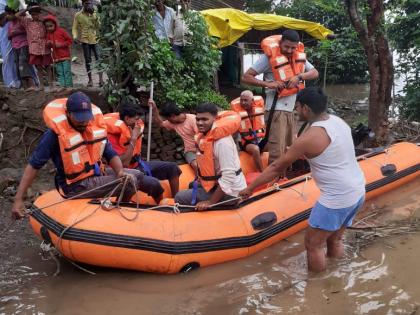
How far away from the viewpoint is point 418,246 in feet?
14.9

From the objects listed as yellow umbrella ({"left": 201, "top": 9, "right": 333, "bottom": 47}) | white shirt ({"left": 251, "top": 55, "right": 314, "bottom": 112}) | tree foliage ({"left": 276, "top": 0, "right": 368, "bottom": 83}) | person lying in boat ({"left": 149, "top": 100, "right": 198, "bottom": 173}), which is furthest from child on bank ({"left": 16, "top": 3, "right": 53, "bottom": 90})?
tree foliage ({"left": 276, "top": 0, "right": 368, "bottom": 83})

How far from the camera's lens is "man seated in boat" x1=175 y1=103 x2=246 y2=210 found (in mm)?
4012

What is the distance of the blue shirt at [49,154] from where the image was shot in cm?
375

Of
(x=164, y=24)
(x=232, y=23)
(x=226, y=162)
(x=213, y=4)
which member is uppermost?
(x=213, y=4)

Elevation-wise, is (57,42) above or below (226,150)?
above

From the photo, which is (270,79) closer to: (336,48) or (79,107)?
(79,107)

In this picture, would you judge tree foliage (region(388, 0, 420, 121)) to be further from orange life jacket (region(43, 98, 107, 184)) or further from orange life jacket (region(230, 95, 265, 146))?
orange life jacket (region(43, 98, 107, 184))

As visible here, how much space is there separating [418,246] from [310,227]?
1520 mm

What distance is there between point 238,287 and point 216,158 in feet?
3.67

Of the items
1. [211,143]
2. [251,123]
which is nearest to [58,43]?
[251,123]

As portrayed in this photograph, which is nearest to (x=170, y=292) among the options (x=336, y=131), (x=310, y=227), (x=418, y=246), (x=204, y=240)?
(x=204, y=240)

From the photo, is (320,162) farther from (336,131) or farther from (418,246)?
(418,246)

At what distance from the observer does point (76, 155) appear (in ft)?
12.9

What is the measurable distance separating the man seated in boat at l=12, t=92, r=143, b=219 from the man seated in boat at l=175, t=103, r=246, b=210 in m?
0.65
